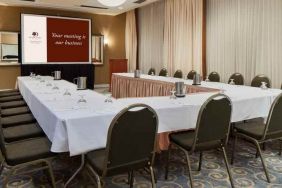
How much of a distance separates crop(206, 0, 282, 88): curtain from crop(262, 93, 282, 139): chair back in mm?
2549

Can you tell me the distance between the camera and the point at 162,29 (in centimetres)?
809

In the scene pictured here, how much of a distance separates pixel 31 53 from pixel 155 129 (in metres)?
7.66

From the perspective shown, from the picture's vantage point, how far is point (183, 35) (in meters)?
7.04

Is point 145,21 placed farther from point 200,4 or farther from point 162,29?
point 200,4

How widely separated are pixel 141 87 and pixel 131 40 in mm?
4197

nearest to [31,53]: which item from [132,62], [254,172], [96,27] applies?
[96,27]

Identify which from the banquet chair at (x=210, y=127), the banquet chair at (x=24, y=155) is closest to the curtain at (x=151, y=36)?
the banquet chair at (x=210, y=127)

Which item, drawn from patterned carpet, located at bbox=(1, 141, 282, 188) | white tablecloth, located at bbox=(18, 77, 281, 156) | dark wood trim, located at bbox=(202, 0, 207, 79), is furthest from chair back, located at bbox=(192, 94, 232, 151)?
dark wood trim, located at bbox=(202, 0, 207, 79)

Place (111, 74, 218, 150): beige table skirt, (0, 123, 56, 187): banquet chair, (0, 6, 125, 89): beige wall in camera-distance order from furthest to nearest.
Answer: (0, 6, 125, 89): beige wall
(111, 74, 218, 150): beige table skirt
(0, 123, 56, 187): banquet chair

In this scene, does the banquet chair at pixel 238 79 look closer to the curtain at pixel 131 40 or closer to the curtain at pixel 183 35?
the curtain at pixel 183 35

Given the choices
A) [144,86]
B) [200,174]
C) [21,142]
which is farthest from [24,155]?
[144,86]

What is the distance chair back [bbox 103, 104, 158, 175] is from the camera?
5.82 feet

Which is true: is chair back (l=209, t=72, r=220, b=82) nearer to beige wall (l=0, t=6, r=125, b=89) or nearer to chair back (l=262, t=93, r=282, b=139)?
chair back (l=262, t=93, r=282, b=139)

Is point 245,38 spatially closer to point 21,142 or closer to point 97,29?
point 21,142
